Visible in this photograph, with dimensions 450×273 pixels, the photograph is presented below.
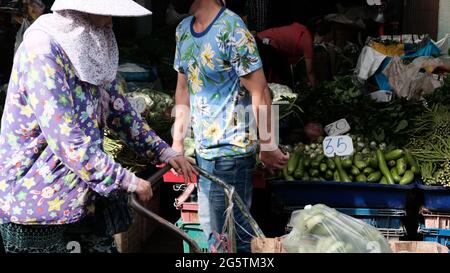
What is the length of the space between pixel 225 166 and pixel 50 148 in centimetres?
115

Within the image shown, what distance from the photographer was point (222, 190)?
330cm

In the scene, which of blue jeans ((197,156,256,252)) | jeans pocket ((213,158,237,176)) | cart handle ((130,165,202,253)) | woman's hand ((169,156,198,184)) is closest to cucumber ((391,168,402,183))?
blue jeans ((197,156,256,252))

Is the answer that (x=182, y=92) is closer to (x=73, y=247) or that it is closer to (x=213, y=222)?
(x=213, y=222)

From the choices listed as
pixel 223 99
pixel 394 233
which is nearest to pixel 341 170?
pixel 394 233

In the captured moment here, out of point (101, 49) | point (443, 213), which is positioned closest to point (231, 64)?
point (101, 49)

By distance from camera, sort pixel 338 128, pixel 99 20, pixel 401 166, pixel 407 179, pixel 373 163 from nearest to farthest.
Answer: pixel 99 20
pixel 407 179
pixel 401 166
pixel 373 163
pixel 338 128

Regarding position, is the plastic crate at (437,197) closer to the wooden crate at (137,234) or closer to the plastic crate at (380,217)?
the plastic crate at (380,217)

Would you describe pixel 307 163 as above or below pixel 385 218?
above

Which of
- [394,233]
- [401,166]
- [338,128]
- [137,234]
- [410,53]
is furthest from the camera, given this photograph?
[410,53]

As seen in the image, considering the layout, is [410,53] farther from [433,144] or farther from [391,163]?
[391,163]

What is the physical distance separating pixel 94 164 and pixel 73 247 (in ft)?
1.52

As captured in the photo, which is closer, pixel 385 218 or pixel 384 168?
pixel 385 218

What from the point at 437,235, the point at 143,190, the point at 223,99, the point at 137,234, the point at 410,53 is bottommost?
the point at 137,234
